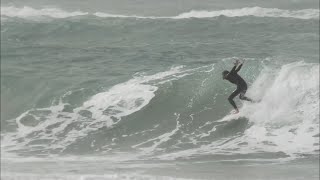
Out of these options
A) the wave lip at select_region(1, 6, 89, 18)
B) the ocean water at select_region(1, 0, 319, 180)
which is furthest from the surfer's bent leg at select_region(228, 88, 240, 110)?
the wave lip at select_region(1, 6, 89, 18)

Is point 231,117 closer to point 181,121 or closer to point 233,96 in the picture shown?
point 233,96

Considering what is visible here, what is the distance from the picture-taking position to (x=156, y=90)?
5105 millimetres

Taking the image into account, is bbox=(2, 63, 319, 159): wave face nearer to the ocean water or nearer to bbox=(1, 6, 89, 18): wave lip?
the ocean water

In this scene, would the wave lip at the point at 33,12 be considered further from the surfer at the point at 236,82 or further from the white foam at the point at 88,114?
the surfer at the point at 236,82

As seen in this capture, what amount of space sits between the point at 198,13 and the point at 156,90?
1060 mm

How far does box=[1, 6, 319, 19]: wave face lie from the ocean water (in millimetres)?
14

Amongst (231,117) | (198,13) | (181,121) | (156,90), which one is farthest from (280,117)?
(198,13)

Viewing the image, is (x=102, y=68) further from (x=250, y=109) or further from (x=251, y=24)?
(x=251, y=24)

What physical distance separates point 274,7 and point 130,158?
8.93ft

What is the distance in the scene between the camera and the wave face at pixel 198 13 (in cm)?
475

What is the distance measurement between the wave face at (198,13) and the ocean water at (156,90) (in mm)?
14

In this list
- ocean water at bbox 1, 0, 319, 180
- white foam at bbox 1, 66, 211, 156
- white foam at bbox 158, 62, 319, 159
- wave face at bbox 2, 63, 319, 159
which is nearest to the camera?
ocean water at bbox 1, 0, 319, 180

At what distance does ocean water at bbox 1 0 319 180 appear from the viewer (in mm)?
3846

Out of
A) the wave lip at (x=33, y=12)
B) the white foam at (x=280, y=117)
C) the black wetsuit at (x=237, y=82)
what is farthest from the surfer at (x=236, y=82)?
the wave lip at (x=33, y=12)
